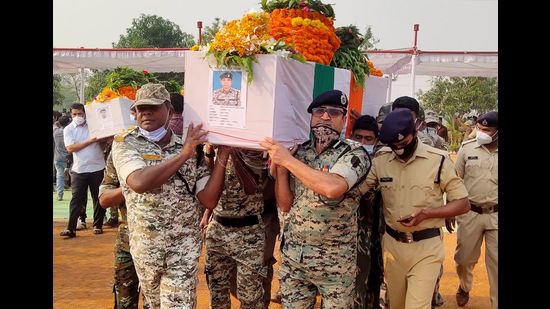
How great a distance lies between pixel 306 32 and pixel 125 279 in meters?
2.54

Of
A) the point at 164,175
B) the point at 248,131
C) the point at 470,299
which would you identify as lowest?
the point at 470,299

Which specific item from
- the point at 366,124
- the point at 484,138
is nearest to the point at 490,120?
the point at 484,138

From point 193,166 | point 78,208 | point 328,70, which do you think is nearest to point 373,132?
point 328,70

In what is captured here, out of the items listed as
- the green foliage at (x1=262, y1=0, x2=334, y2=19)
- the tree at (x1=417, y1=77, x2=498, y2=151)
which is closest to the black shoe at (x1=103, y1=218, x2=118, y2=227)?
the green foliage at (x1=262, y1=0, x2=334, y2=19)

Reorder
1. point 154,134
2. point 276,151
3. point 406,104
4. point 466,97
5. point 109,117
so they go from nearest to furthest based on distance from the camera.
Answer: point 276,151
point 154,134
point 406,104
point 109,117
point 466,97

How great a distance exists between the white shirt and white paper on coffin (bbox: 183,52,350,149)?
6095 mm

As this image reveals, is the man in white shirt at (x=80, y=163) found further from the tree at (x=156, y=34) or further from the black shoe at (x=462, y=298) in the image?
the tree at (x=156, y=34)

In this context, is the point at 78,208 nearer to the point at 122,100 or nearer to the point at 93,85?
the point at 122,100

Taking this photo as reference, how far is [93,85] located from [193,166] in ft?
134

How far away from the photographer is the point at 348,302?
143 inches

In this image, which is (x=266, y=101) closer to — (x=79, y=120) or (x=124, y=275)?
(x=124, y=275)

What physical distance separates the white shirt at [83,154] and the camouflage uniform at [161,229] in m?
6.05

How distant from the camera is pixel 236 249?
170 inches

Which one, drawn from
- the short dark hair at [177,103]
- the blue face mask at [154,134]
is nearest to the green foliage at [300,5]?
the short dark hair at [177,103]
